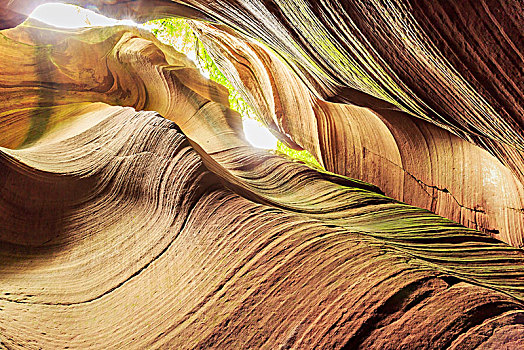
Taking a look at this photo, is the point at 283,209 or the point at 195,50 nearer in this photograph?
the point at 283,209

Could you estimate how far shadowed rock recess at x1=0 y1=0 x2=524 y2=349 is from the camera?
5.23ft

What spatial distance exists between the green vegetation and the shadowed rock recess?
10.5ft

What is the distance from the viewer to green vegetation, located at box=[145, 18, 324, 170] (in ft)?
24.1

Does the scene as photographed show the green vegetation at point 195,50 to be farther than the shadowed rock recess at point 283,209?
Yes

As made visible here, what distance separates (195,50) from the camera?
7.86 m

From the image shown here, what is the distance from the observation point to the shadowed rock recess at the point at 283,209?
159 cm

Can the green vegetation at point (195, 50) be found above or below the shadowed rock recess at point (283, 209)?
above

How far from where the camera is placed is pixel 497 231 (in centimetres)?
368

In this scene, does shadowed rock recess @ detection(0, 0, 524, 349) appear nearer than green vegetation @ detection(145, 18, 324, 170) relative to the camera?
Yes

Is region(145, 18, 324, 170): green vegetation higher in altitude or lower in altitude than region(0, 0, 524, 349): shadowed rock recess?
higher

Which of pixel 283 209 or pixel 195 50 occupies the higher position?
pixel 195 50

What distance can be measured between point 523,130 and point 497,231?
2101 millimetres

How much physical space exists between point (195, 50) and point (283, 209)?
20.2ft

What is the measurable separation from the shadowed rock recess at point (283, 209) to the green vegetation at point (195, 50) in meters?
3.20
